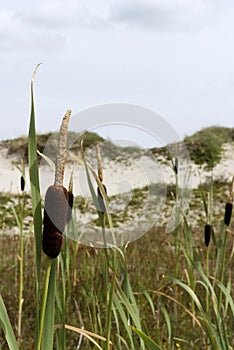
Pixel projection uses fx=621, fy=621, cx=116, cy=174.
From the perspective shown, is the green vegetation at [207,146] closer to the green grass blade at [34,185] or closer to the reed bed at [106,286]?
the reed bed at [106,286]

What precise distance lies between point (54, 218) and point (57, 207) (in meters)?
0.01

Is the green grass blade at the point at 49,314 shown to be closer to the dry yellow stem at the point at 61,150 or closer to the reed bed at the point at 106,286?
the reed bed at the point at 106,286

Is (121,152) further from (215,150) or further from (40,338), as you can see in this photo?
(215,150)

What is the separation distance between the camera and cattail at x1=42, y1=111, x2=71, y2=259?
71 centimetres

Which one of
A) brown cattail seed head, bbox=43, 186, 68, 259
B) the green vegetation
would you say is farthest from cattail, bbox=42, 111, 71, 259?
the green vegetation

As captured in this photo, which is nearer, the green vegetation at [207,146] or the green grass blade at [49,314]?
the green grass blade at [49,314]

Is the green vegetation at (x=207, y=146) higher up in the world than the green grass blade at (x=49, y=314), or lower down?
higher up

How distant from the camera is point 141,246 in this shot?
20.4ft

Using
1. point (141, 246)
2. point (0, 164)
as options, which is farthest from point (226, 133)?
point (141, 246)

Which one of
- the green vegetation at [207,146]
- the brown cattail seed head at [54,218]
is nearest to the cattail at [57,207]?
the brown cattail seed head at [54,218]

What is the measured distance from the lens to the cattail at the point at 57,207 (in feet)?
2.31

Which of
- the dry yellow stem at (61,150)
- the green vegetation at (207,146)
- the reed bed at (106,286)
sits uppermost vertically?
the green vegetation at (207,146)

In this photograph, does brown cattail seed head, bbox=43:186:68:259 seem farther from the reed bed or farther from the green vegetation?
the green vegetation

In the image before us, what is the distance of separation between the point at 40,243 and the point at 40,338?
12cm
